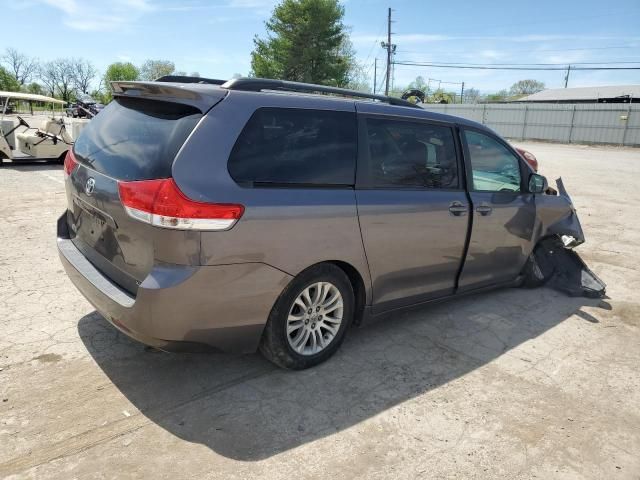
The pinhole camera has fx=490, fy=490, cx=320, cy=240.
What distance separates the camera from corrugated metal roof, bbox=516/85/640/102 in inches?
1874

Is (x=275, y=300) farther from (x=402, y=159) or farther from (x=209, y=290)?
(x=402, y=159)

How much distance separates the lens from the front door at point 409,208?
3383 mm

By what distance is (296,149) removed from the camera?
3.02 metres

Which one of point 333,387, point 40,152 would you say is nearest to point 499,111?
point 40,152

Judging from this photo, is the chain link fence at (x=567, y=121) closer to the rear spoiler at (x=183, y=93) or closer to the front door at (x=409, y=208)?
the front door at (x=409, y=208)

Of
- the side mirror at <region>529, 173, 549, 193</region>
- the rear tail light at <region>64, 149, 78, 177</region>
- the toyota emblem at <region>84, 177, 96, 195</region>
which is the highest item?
the rear tail light at <region>64, 149, 78, 177</region>

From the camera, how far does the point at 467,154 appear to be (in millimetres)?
4105

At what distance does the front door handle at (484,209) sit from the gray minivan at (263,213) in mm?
29

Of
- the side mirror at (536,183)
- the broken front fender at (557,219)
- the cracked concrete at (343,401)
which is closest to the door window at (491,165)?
the side mirror at (536,183)

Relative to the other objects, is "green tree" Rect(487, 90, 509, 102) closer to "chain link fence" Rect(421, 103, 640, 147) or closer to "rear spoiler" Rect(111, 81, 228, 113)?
"chain link fence" Rect(421, 103, 640, 147)

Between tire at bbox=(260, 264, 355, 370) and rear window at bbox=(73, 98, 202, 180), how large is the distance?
1.05 meters

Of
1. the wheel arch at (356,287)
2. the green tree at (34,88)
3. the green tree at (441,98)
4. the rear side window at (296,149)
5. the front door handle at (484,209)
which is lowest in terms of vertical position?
the wheel arch at (356,287)

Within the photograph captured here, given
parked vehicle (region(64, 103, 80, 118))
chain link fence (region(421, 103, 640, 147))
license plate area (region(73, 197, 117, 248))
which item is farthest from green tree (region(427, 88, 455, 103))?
license plate area (region(73, 197, 117, 248))

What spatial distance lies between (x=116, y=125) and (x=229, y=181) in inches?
42.0
